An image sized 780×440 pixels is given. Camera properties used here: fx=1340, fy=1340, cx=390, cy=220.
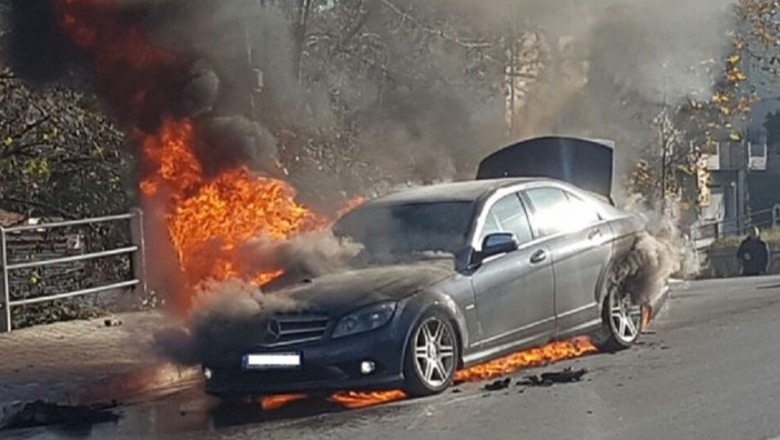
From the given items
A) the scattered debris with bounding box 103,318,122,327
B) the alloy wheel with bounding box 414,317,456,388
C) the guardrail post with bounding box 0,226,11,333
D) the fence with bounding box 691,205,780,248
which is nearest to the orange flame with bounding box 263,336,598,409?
the alloy wheel with bounding box 414,317,456,388

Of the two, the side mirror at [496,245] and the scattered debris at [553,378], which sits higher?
the side mirror at [496,245]

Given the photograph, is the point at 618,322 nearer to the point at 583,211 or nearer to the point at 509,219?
the point at 583,211

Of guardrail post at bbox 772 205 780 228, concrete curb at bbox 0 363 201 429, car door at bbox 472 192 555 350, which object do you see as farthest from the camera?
guardrail post at bbox 772 205 780 228

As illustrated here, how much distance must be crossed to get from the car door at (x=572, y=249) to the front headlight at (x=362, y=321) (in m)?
2.06

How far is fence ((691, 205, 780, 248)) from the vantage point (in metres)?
41.5

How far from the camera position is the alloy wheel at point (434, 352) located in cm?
941

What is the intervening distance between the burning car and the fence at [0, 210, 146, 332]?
16.6ft

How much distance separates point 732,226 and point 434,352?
4002 centimetres

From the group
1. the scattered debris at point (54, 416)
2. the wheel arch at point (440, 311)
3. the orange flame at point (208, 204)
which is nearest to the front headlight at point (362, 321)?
the wheel arch at point (440, 311)

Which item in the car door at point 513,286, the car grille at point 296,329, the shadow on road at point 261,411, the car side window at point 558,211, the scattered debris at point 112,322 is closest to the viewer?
the shadow on road at point 261,411

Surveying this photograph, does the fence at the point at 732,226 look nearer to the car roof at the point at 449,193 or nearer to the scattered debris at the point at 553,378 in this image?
the car roof at the point at 449,193

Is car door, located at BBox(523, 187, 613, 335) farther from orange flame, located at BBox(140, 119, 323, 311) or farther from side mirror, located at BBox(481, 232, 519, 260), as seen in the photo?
orange flame, located at BBox(140, 119, 323, 311)

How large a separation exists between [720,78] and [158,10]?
50.9ft

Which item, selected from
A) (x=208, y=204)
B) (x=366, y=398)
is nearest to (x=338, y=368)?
(x=366, y=398)
